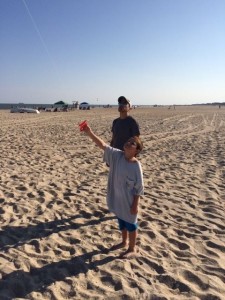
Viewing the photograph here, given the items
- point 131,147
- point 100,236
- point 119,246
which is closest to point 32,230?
point 100,236

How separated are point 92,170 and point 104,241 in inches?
174

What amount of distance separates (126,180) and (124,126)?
126cm

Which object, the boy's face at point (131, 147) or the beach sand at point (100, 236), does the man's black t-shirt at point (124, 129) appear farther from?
the beach sand at point (100, 236)

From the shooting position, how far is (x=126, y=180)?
Answer: 3943 mm

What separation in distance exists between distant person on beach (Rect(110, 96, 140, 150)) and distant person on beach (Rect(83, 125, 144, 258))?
96 cm

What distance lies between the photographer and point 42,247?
4.48 metres

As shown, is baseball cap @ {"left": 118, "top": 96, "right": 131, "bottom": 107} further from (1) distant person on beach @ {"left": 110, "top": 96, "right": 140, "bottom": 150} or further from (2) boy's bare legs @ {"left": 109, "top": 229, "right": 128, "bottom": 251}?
(2) boy's bare legs @ {"left": 109, "top": 229, "right": 128, "bottom": 251}

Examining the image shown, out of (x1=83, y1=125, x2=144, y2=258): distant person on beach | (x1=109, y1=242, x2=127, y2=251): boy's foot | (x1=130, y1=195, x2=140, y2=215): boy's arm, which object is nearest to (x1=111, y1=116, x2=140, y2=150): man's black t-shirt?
(x1=83, y1=125, x2=144, y2=258): distant person on beach

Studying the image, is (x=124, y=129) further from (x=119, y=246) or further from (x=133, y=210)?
(x=119, y=246)

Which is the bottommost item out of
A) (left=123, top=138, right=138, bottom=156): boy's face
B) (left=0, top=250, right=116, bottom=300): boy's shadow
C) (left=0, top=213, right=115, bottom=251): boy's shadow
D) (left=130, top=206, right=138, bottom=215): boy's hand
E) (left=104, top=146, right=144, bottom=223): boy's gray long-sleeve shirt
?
(left=0, top=250, right=116, bottom=300): boy's shadow

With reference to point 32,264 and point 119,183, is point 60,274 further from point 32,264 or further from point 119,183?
point 119,183

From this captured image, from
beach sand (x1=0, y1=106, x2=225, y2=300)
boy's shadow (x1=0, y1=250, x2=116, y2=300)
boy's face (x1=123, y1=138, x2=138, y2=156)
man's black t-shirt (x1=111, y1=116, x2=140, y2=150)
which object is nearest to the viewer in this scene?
boy's shadow (x1=0, y1=250, x2=116, y2=300)

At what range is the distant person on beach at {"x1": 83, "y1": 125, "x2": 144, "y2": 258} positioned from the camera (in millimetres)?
3895

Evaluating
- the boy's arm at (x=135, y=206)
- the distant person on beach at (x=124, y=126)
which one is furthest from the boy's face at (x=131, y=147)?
the distant person on beach at (x=124, y=126)
